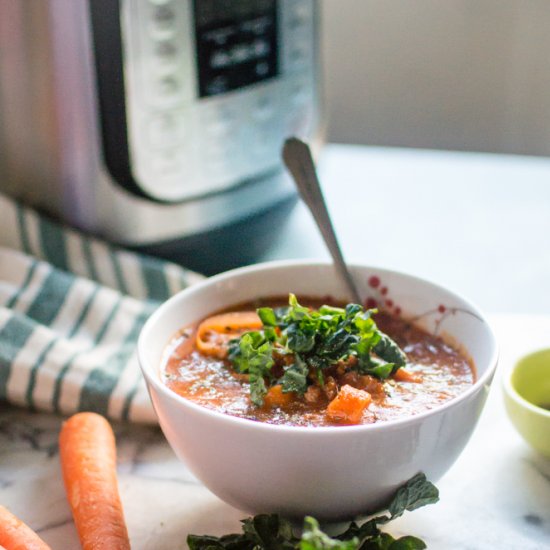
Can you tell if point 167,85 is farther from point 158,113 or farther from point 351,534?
point 351,534

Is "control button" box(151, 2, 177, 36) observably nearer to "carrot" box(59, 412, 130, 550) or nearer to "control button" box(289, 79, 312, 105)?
"control button" box(289, 79, 312, 105)

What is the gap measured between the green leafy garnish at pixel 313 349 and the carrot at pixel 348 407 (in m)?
0.04

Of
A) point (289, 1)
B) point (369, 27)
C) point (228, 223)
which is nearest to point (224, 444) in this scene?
point (228, 223)

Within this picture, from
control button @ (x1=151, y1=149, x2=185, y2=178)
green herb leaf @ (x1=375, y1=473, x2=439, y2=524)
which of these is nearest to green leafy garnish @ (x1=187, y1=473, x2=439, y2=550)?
green herb leaf @ (x1=375, y1=473, x2=439, y2=524)

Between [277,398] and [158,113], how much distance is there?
456 mm

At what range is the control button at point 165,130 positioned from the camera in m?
1.14

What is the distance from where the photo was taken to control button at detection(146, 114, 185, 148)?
1.14 m

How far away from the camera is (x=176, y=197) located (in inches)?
47.1

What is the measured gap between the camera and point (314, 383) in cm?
84

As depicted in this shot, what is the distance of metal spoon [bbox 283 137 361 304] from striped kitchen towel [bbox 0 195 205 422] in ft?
0.82

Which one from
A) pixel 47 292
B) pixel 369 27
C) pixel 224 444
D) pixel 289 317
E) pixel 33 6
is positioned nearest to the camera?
pixel 224 444

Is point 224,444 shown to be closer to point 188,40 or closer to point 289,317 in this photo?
point 289,317

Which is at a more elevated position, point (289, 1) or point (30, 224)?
point (289, 1)

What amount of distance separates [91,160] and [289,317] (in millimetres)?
394
